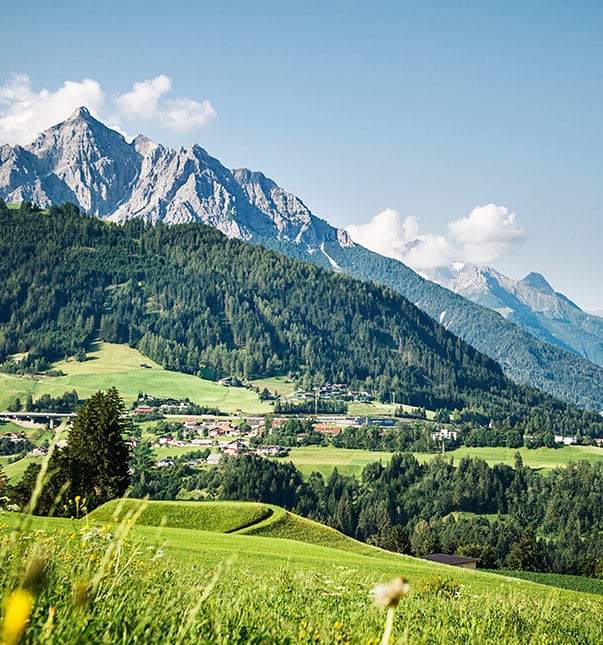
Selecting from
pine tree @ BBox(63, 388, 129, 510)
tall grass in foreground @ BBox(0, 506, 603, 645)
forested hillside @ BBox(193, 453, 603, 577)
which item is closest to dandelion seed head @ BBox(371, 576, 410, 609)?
tall grass in foreground @ BBox(0, 506, 603, 645)

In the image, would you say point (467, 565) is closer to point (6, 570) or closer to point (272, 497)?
point (6, 570)

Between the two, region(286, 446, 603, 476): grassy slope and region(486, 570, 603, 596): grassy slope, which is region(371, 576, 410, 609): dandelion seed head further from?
region(286, 446, 603, 476): grassy slope

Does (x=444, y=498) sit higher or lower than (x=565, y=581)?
lower

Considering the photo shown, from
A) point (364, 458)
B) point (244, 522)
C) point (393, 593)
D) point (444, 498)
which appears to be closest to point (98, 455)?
point (244, 522)

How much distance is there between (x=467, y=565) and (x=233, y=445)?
126m

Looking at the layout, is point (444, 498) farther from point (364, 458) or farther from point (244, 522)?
point (244, 522)

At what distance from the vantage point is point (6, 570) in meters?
5.24

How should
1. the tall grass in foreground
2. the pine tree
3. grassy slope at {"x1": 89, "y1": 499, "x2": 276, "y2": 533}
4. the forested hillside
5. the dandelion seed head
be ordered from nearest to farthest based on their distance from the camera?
the dandelion seed head → the tall grass in foreground → grassy slope at {"x1": 89, "y1": 499, "x2": 276, "y2": 533} → the pine tree → the forested hillside

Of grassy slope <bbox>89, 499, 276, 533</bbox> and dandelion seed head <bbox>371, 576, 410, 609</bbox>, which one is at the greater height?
dandelion seed head <bbox>371, 576, 410, 609</bbox>

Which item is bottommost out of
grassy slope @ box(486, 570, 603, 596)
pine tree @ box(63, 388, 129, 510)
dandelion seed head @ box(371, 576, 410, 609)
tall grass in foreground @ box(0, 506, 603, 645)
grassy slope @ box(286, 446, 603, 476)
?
grassy slope @ box(286, 446, 603, 476)

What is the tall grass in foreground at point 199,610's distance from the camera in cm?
390

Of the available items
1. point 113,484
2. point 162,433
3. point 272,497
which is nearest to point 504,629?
point 113,484

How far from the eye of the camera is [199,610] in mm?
5445

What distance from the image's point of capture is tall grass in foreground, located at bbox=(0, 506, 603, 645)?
3902mm
